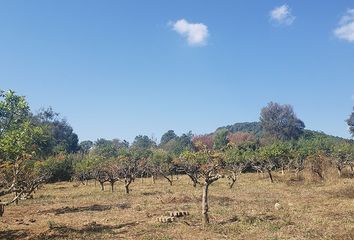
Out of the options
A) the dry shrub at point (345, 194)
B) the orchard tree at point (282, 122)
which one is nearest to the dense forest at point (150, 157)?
the orchard tree at point (282, 122)

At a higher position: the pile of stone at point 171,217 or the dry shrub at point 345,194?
the dry shrub at point 345,194

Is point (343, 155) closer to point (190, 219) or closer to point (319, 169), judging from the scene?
point (319, 169)

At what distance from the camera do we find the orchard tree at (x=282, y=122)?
14575cm

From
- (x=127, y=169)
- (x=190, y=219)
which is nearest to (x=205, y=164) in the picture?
(x=190, y=219)

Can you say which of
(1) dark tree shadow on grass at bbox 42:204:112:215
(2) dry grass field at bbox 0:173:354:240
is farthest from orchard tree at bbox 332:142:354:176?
(1) dark tree shadow on grass at bbox 42:204:112:215

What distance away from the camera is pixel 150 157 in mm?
89125

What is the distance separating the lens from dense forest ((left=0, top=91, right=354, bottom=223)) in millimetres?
27913

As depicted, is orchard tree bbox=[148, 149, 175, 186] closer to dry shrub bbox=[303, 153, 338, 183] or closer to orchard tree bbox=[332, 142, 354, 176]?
dry shrub bbox=[303, 153, 338, 183]

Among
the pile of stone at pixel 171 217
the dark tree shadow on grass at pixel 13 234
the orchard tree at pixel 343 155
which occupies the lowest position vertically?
the dark tree shadow on grass at pixel 13 234

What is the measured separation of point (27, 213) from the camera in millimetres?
33000

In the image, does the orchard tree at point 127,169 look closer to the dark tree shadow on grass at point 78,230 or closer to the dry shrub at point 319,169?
the dark tree shadow on grass at point 78,230

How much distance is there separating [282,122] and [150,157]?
2848 inches

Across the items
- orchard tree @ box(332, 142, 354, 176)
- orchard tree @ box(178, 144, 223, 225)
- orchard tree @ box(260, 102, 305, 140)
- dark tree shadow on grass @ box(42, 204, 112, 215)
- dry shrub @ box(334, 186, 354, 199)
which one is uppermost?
orchard tree @ box(260, 102, 305, 140)

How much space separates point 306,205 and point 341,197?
5981 mm
